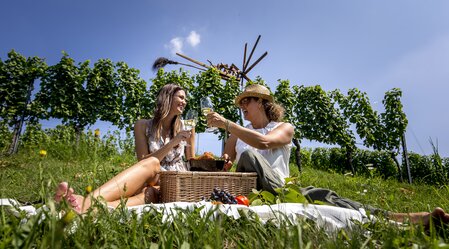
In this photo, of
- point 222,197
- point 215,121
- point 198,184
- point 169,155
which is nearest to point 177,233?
point 222,197

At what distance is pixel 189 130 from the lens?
Result: 301cm

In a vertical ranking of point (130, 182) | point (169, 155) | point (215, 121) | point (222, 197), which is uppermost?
point (215, 121)

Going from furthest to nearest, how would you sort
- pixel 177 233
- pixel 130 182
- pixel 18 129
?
pixel 18 129, pixel 130 182, pixel 177 233

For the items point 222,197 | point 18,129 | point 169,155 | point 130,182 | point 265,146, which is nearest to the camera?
point 222,197

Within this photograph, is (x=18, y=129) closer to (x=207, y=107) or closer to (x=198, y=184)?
(x=207, y=107)

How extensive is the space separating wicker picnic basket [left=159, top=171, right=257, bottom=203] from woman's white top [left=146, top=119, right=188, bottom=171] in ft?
2.20

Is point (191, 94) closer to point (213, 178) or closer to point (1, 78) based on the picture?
point (1, 78)

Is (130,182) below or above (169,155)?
below

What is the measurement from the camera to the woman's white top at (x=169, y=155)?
133 inches

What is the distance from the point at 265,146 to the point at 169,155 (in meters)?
1.10

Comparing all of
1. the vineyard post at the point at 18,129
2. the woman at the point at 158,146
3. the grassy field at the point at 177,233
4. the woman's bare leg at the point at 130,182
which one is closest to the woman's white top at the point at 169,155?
the woman at the point at 158,146

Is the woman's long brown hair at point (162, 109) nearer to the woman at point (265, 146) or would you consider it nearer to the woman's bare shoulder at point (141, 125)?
the woman's bare shoulder at point (141, 125)

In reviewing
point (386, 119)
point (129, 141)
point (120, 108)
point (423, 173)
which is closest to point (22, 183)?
point (129, 141)

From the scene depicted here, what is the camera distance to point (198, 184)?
261cm
